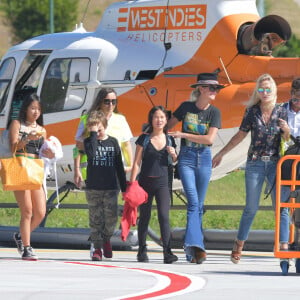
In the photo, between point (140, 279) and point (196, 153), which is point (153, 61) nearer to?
point (196, 153)

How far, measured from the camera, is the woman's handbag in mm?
14016

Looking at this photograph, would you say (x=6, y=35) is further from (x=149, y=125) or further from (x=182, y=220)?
(x=149, y=125)

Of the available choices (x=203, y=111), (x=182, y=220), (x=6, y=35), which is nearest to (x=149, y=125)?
(x=203, y=111)

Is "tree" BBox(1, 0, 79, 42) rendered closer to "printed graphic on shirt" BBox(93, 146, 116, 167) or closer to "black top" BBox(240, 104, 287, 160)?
"printed graphic on shirt" BBox(93, 146, 116, 167)

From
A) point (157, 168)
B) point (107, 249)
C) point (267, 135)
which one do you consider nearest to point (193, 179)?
point (157, 168)

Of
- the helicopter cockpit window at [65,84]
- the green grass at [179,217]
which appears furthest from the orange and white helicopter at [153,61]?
the green grass at [179,217]

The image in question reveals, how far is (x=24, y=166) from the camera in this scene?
14.1 m

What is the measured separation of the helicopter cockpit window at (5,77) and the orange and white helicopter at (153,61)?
0.21 feet

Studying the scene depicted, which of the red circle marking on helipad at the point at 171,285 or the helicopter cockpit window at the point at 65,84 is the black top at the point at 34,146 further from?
the helicopter cockpit window at the point at 65,84

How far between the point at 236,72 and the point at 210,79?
267 cm

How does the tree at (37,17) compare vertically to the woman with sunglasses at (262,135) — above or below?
above

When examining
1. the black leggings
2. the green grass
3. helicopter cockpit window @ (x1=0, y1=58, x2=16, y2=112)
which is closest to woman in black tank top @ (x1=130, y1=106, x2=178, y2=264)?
the black leggings

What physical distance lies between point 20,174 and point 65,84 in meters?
4.14

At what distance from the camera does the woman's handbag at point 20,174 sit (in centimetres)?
1402
